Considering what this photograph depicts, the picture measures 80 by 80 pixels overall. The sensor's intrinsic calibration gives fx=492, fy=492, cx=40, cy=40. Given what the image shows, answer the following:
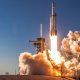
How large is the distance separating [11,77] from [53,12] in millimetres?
26925

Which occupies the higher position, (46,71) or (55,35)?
(55,35)

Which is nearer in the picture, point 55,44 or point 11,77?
point 11,77

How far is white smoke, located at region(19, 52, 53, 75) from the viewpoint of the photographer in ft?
479

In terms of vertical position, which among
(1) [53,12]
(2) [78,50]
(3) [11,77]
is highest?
(1) [53,12]

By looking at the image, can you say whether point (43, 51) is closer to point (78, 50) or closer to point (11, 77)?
point (78, 50)

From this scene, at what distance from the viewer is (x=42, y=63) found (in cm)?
14662

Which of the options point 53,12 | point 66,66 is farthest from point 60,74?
point 53,12

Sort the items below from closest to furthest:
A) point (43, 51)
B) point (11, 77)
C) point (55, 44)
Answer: point (11, 77) → point (55, 44) → point (43, 51)

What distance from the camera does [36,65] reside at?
146375mm

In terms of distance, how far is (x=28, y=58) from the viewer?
147 m

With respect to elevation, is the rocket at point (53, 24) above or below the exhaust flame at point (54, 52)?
Result: above

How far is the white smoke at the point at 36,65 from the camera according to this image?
14612 cm

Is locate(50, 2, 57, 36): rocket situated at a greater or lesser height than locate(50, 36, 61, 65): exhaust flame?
greater

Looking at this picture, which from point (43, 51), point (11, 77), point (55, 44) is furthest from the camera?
point (43, 51)
